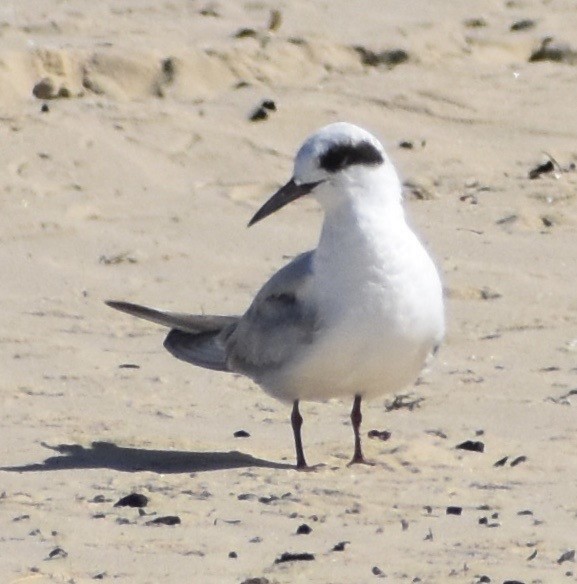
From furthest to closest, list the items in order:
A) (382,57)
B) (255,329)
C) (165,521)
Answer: (382,57)
(255,329)
(165,521)

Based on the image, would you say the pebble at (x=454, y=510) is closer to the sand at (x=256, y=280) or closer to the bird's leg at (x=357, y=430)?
A: the sand at (x=256, y=280)

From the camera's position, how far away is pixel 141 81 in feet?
35.3

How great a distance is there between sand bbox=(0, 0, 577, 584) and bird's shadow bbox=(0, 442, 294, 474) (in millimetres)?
14

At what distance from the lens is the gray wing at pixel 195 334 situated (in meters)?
6.61

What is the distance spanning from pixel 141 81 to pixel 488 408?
4.71 meters

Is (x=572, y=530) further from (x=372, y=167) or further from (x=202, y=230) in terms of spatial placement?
(x=202, y=230)

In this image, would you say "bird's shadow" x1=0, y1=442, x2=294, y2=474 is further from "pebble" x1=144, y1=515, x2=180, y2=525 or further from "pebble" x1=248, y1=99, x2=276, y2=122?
"pebble" x1=248, y1=99, x2=276, y2=122

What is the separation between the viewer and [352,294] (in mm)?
5828

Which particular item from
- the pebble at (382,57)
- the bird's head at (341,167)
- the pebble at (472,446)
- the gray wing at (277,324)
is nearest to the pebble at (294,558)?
the gray wing at (277,324)

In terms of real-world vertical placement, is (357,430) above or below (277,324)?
below

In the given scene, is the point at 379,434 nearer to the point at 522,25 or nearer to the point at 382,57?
the point at 382,57

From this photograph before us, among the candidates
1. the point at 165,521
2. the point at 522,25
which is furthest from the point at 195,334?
the point at 522,25

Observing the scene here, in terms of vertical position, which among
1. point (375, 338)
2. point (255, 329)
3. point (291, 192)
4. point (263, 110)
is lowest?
point (263, 110)

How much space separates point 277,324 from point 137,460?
60 cm
